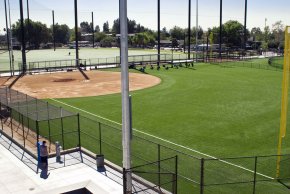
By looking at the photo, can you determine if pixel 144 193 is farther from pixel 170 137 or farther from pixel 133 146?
pixel 170 137

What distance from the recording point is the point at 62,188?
15898 mm

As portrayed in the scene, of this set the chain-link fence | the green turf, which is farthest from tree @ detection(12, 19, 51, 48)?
the chain-link fence

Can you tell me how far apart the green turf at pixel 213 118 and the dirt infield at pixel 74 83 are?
2.80m

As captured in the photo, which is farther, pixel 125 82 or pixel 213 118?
pixel 213 118

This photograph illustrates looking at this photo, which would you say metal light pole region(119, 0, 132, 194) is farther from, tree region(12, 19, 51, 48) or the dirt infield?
tree region(12, 19, 51, 48)

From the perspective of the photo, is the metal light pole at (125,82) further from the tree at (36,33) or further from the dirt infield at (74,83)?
the tree at (36,33)

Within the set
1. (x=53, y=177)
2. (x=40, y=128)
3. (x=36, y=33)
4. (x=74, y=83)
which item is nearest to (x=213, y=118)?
(x=40, y=128)

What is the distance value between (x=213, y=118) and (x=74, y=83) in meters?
25.0

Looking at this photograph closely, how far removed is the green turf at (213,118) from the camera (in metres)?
18.1

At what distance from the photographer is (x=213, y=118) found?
28.3 m

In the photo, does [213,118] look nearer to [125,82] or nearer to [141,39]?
[125,82]

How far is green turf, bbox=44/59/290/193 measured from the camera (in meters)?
18.1

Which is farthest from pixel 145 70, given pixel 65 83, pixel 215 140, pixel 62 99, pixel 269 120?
pixel 215 140

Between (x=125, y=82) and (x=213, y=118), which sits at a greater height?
(x=125, y=82)
